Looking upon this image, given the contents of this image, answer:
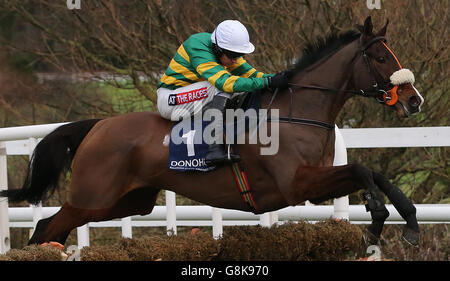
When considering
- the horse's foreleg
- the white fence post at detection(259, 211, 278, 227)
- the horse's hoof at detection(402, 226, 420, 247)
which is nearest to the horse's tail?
the white fence post at detection(259, 211, 278, 227)

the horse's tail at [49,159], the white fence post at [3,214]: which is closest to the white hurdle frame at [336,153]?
the white fence post at [3,214]

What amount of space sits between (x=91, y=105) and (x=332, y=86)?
15.0ft

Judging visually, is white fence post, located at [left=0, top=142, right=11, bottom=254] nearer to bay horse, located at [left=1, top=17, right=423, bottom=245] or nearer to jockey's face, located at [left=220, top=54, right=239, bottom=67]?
bay horse, located at [left=1, top=17, right=423, bottom=245]

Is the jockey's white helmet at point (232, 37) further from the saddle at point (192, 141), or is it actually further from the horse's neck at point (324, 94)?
the horse's neck at point (324, 94)

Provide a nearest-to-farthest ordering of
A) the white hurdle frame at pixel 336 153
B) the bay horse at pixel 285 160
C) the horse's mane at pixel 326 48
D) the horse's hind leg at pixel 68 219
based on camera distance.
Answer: the bay horse at pixel 285 160
the horse's mane at pixel 326 48
the horse's hind leg at pixel 68 219
the white hurdle frame at pixel 336 153

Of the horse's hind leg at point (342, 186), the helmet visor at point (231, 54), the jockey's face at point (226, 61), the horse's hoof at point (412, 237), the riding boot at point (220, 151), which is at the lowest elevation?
the horse's hoof at point (412, 237)

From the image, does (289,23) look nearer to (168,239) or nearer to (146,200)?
(146,200)

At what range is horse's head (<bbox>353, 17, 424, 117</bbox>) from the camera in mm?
4457

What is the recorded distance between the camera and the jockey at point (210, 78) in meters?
4.62

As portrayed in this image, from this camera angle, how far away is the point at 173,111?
15.9 feet

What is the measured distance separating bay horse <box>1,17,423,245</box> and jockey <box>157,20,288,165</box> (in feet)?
0.43

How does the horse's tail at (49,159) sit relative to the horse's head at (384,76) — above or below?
below

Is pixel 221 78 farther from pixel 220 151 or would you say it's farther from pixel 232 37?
pixel 220 151
